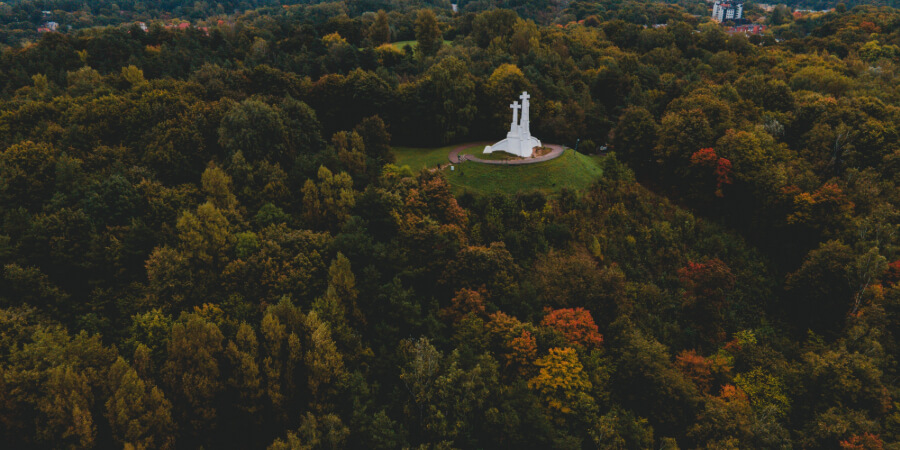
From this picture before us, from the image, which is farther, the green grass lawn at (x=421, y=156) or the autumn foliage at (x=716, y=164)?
the green grass lawn at (x=421, y=156)

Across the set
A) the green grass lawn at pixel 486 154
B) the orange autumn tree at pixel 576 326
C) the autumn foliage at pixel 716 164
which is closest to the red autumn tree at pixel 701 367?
the orange autumn tree at pixel 576 326

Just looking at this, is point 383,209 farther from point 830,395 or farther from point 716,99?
point 716,99

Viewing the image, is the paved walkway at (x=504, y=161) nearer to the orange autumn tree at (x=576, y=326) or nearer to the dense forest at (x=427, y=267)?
the dense forest at (x=427, y=267)

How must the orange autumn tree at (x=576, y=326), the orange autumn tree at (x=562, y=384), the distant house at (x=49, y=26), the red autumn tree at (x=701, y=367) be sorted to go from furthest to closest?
the distant house at (x=49, y=26)
the red autumn tree at (x=701, y=367)
the orange autumn tree at (x=576, y=326)
the orange autumn tree at (x=562, y=384)

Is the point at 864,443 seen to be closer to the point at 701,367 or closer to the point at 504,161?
the point at 701,367

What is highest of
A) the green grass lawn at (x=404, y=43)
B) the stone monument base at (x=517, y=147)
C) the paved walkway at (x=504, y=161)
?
the green grass lawn at (x=404, y=43)

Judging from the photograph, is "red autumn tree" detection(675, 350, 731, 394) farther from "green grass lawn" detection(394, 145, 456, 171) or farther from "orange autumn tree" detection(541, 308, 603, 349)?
"green grass lawn" detection(394, 145, 456, 171)
